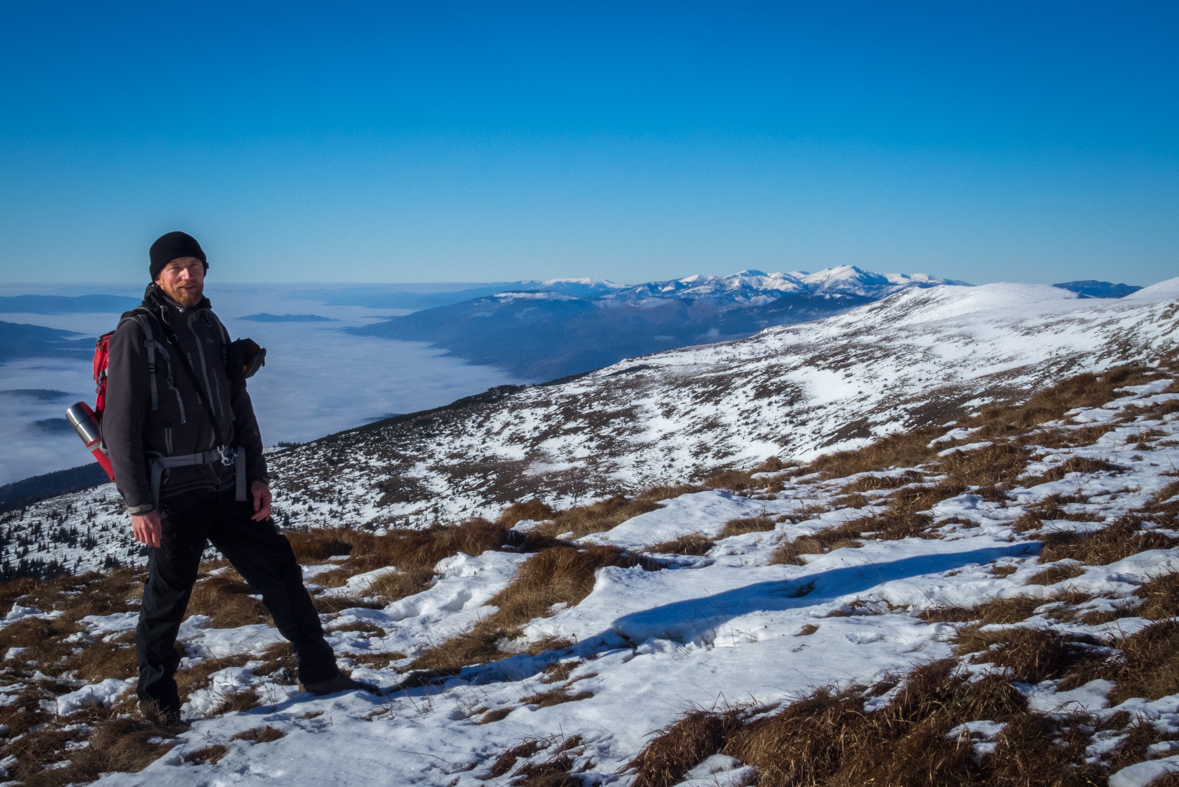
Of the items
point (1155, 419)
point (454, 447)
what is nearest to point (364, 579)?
point (1155, 419)

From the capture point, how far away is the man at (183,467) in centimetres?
378

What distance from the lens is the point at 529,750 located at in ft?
11.1

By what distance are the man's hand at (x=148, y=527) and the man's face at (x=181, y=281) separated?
1.47 meters

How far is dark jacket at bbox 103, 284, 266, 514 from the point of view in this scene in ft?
12.3

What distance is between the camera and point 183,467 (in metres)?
4.03

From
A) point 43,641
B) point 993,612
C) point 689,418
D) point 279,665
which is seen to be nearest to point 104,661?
point 43,641

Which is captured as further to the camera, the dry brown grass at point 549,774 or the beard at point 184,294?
the beard at point 184,294

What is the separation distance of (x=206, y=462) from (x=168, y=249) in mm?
1500

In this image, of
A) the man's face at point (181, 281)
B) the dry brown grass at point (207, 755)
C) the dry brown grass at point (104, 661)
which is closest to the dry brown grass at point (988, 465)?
the dry brown grass at point (207, 755)

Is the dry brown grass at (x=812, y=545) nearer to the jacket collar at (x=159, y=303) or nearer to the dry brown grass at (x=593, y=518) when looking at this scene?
the dry brown grass at (x=593, y=518)

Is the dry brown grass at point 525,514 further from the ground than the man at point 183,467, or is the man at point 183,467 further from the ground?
the man at point 183,467

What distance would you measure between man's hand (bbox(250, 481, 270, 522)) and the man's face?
1.43 meters

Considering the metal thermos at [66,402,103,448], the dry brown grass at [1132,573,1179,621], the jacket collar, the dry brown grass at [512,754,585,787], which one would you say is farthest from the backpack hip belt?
the dry brown grass at [1132,573,1179,621]

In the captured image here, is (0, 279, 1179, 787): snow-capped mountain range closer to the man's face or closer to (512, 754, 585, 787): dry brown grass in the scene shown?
(512, 754, 585, 787): dry brown grass
